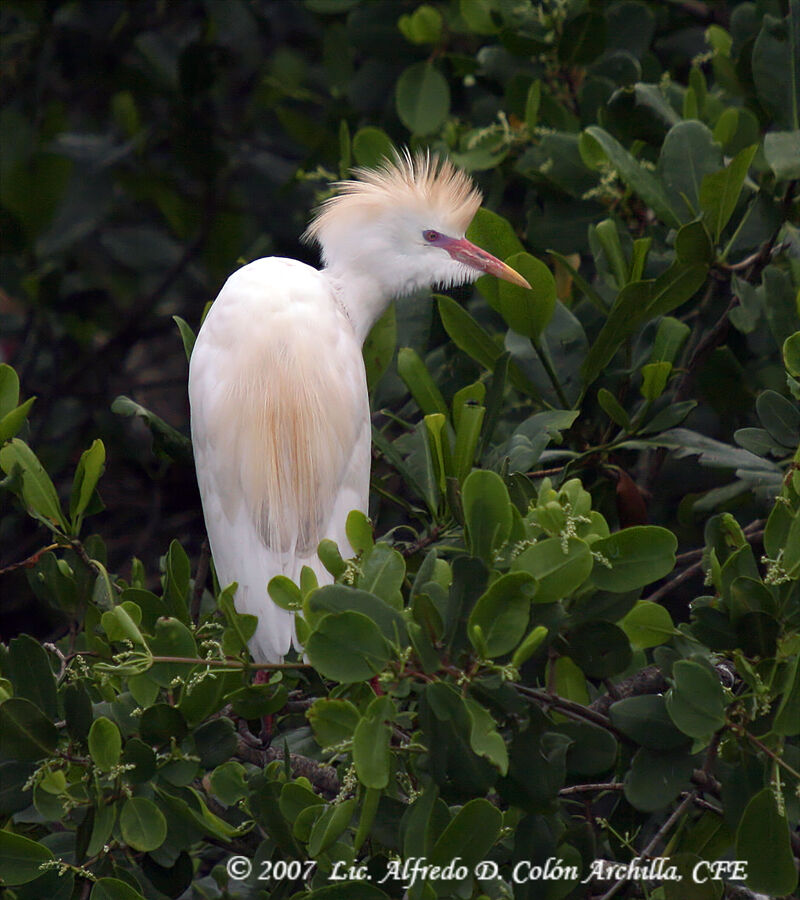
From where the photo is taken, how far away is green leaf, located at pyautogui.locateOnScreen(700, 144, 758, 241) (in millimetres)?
2191

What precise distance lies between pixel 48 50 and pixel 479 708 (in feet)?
11.4

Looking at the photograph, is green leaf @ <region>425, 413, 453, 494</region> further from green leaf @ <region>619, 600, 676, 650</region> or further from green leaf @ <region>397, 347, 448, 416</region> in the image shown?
green leaf @ <region>619, 600, 676, 650</region>

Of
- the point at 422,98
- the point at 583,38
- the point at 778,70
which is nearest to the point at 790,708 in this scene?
the point at 778,70

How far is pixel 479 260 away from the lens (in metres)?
2.54

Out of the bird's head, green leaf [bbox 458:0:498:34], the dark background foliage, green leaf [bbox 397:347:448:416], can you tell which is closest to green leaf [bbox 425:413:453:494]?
green leaf [bbox 397:347:448:416]

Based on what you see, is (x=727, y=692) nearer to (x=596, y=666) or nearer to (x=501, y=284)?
(x=596, y=666)

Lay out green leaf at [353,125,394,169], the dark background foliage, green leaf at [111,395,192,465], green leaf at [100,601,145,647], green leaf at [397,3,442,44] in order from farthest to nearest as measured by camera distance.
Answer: the dark background foliage < green leaf at [397,3,442,44] < green leaf at [353,125,394,169] < green leaf at [111,395,192,465] < green leaf at [100,601,145,647]

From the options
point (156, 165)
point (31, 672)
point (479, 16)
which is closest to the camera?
point (31, 672)

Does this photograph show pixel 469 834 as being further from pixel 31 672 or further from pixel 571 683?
pixel 31 672

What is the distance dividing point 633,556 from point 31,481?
1.08m

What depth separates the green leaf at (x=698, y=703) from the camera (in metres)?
1.54

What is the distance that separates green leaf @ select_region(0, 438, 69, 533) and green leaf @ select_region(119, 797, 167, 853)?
1.90 ft

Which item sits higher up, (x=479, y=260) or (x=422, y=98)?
(x=422, y=98)

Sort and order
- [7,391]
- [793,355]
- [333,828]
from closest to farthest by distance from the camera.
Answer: [333,828] < [793,355] < [7,391]
